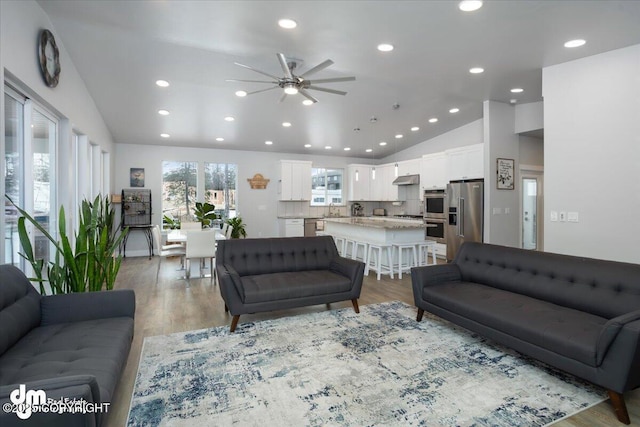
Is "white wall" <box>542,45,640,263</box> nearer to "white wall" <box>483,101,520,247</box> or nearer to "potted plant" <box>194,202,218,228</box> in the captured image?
"white wall" <box>483,101,520,247</box>

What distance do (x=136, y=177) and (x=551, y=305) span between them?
8.44m

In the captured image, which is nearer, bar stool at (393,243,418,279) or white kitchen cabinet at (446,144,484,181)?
bar stool at (393,243,418,279)

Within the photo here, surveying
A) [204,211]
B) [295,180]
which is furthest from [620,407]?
[295,180]

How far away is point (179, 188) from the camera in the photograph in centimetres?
875

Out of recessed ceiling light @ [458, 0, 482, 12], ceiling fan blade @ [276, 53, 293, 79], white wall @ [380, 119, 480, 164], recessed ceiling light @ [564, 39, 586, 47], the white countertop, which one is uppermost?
recessed ceiling light @ [564, 39, 586, 47]

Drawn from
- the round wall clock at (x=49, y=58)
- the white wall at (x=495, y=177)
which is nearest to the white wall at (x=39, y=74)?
the round wall clock at (x=49, y=58)

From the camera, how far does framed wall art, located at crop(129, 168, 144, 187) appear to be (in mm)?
8250

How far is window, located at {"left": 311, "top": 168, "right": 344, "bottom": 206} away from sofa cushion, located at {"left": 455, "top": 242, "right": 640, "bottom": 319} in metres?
6.55

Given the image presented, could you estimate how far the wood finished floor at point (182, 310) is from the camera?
2.10 meters

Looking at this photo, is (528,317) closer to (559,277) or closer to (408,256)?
(559,277)

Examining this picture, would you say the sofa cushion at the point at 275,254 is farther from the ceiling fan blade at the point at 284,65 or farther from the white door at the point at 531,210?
the white door at the point at 531,210

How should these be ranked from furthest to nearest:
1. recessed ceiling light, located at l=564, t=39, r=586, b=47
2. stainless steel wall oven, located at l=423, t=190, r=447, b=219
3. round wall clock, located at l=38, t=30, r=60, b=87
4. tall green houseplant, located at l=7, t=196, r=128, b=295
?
stainless steel wall oven, located at l=423, t=190, r=447, b=219, recessed ceiling light, located at l=564, t=39, r=586, b=47, round wall clock, located at l=38, t=30, r=60, b=87, tall green houseplant, located at l=7, t=196, r=128, b=295

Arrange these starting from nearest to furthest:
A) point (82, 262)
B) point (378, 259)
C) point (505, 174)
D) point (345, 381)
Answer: point (345, 381)
point (82, 262)
point (378, 259)
point (505, 174)

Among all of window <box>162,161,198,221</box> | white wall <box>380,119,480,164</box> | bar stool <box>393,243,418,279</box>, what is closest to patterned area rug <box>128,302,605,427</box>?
bar stool <box>393,243,418,279</box>
